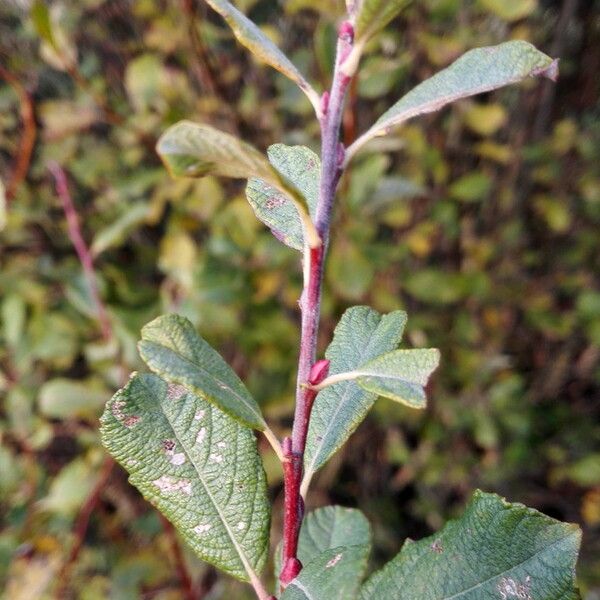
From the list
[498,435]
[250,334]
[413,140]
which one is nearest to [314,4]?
[413,140]

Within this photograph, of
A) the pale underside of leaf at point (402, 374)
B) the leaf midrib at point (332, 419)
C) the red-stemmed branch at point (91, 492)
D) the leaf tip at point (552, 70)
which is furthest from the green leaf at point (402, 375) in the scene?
the red-stemmed branch at point (91, 492)

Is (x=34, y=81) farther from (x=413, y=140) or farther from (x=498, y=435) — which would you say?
(x=498, y=435)

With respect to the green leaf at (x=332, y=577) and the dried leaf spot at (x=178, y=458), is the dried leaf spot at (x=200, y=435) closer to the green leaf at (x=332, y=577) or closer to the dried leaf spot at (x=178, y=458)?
the dried leaf spot at (x=178, y=458)

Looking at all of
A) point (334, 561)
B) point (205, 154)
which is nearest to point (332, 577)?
point (334, 561)

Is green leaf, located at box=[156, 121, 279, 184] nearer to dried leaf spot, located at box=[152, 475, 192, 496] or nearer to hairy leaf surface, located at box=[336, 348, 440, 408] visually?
hairy leaf surface, located at box=[336, 348, 440, 408]

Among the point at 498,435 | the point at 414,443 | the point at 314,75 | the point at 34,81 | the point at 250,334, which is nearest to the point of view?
the point at 250,334

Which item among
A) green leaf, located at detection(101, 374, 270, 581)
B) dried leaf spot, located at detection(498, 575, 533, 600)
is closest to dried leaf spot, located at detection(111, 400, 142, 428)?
green leaf, located at detection(101, 374, 270, 581)
